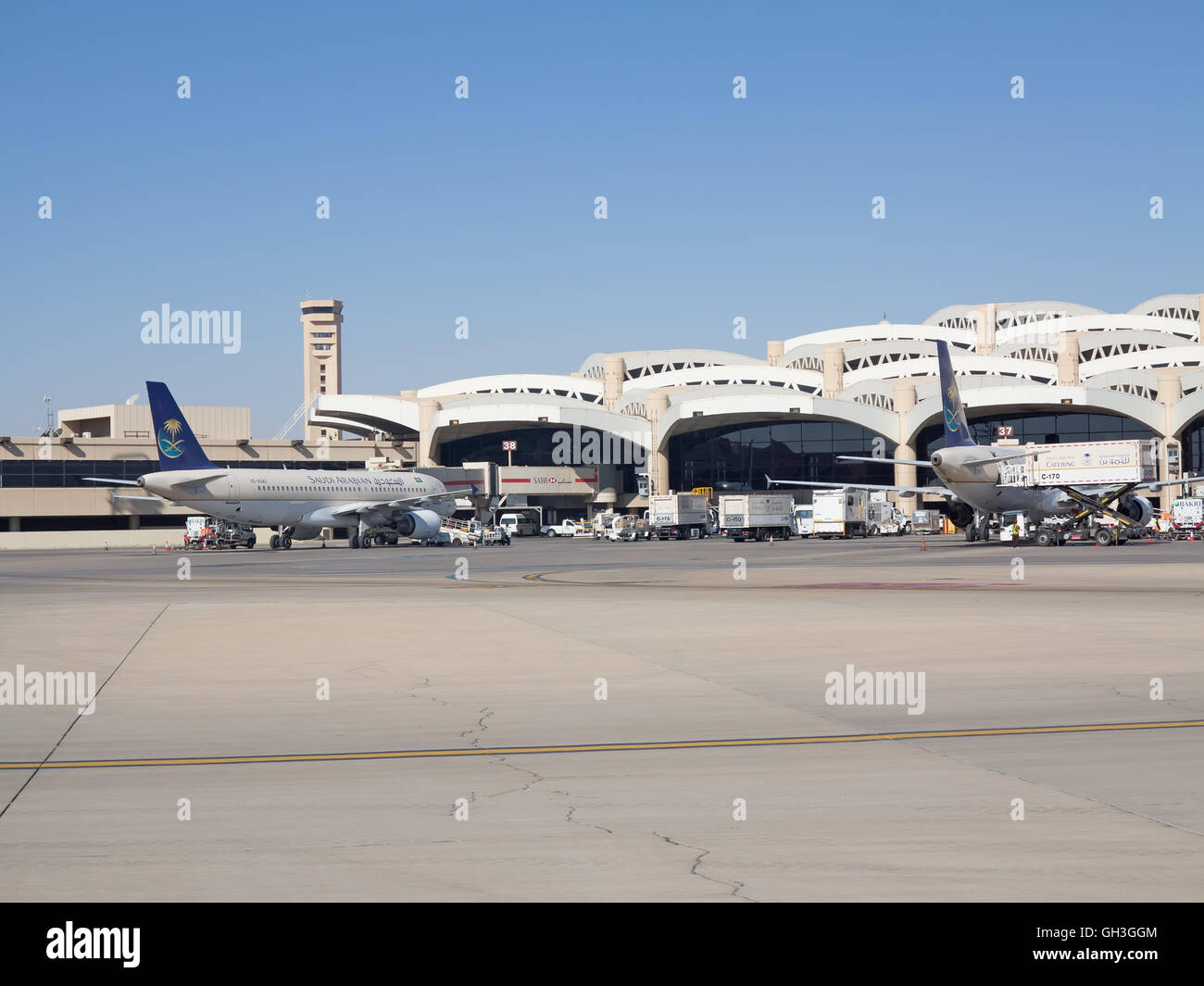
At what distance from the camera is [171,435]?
6650 cm

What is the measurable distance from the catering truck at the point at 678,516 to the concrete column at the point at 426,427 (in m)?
33.4

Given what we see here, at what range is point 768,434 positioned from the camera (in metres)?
125

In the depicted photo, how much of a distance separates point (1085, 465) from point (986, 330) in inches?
3109

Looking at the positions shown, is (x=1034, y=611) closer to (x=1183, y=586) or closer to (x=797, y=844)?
(x=1183, y=586)

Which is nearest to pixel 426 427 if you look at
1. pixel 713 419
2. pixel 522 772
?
pixel 713 419

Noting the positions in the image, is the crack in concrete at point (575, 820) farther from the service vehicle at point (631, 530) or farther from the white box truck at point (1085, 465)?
the service vehicle at point (631, 530)

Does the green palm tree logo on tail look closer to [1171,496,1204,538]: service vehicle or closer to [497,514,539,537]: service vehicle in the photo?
[497,514,539,537]: service vehicle

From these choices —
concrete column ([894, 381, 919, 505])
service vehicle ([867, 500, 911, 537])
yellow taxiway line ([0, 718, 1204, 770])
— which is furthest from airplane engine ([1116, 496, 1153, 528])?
yellow taxiway line ([0, 718, 1204, 770])

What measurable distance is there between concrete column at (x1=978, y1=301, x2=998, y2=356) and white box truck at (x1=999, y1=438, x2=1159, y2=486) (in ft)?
246

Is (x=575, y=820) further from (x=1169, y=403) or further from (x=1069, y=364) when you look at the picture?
(x=1069, y=364)

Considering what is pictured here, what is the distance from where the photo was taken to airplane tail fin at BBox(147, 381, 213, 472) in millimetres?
65312

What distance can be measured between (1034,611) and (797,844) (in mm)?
18246
